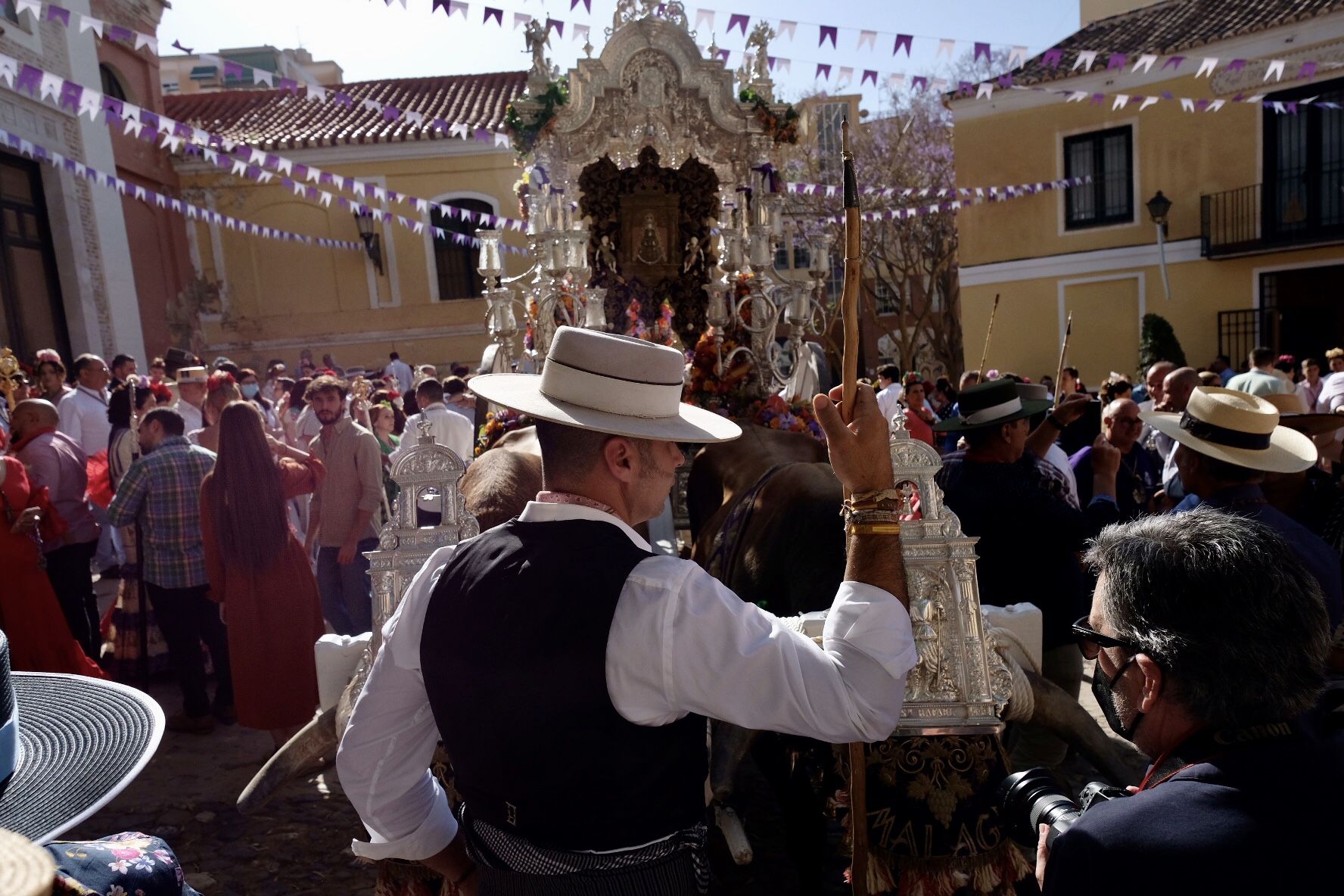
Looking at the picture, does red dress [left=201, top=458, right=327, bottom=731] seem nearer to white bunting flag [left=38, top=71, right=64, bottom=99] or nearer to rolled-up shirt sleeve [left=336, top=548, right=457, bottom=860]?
rolled-up shirt sleeve [left=336, top=548, right=457, bottom=860]

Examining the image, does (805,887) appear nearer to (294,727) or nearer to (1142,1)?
(294,727)

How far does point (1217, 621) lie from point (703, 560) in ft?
11.1

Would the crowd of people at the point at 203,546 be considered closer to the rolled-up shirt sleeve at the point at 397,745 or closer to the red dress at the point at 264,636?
the red dress at the point at 264,636

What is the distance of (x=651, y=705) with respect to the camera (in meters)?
1.62

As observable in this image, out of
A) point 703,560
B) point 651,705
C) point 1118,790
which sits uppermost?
point 651,705

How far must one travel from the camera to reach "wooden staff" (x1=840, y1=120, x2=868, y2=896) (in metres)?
1.86

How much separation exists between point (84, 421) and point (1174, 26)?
18.0 metres

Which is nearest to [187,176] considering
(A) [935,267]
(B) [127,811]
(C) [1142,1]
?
(A) [935,267]

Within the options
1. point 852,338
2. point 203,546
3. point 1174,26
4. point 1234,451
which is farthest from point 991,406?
point 1174,26

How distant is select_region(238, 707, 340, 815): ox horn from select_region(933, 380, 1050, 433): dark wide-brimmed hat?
8.66ft

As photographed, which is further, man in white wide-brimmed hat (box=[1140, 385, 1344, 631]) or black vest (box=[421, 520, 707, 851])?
man in white wide-brimmed hat (box=[1140, 385, 1344, 631])

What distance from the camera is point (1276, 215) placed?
52.0 feet

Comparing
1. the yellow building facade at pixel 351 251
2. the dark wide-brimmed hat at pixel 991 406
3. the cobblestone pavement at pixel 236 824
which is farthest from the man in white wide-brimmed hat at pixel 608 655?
the yellow building facade at pixel 351 251

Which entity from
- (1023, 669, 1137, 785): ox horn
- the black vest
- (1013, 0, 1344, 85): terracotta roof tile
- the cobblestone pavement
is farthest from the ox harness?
(1013, 0, 1344, 85): terracotta roof tile
